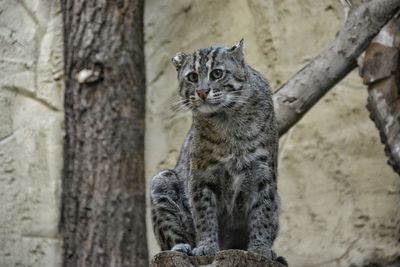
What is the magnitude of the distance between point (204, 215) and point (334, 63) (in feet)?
8.21

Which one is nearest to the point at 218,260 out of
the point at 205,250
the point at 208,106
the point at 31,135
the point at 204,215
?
the point at 205,250

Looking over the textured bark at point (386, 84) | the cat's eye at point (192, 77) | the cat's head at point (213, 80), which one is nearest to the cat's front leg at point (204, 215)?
the cat's head at point (213, 80)

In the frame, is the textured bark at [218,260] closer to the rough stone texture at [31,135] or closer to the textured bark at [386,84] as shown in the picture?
the textured bark at [386,84]

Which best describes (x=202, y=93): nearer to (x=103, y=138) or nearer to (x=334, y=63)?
(x=334, y=63)

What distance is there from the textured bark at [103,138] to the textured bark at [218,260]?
3414mm

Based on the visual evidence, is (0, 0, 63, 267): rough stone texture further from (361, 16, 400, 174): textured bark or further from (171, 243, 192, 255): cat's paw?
(171, 243, 192, 255): cat's paw

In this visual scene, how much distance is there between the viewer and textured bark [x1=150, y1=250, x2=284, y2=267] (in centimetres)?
565

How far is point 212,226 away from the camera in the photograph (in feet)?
21.1

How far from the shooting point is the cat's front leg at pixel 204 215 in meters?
6.40

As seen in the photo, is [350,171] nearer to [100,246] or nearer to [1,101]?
[100,246]

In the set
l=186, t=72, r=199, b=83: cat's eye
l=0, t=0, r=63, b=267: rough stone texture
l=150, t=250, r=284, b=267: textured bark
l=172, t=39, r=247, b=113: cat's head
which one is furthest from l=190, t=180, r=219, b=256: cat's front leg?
l=0, t=0, r=63, b=267: rough stone texture

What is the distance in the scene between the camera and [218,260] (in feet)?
18.6

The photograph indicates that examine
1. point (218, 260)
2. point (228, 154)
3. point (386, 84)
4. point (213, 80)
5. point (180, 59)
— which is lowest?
point (218, 260)

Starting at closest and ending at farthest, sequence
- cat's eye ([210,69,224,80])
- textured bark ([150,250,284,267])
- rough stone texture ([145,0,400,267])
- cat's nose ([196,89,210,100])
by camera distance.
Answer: textured bark ([150,250,284,267]) → cat's nose ([196,89,210,100]) → cat's eye ([210,69,224,80]) → rough stone texture ([145,0,400,267])
